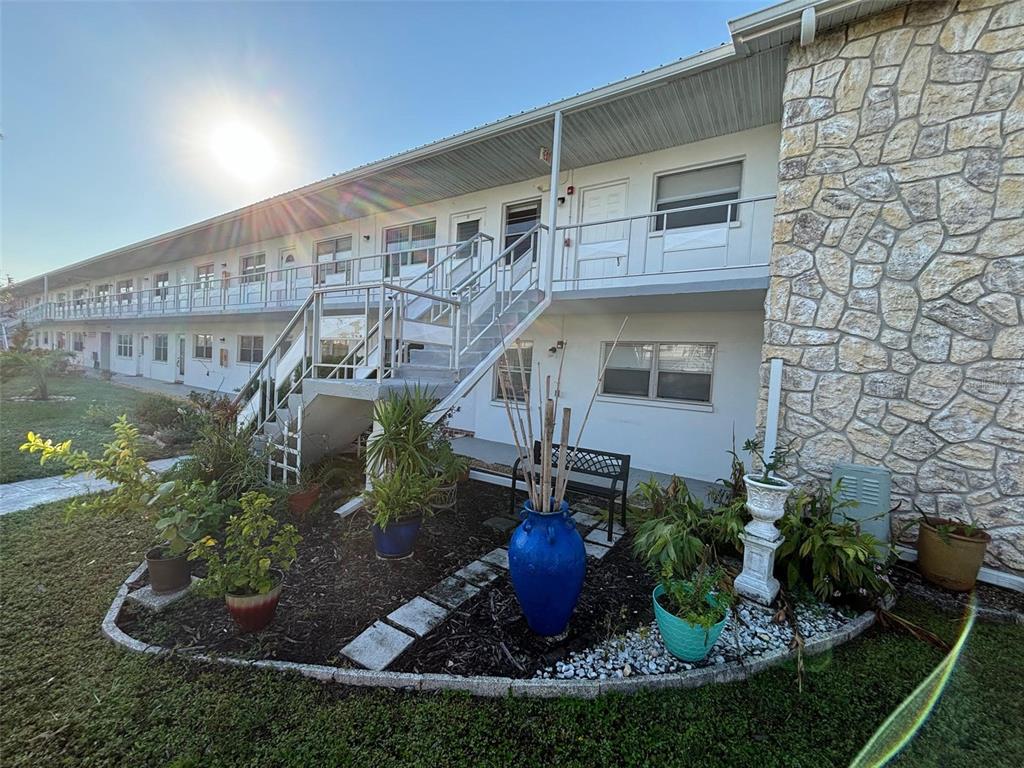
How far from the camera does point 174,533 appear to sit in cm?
318

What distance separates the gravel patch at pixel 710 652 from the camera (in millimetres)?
2615

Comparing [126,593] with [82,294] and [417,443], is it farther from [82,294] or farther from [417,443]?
[82,294]

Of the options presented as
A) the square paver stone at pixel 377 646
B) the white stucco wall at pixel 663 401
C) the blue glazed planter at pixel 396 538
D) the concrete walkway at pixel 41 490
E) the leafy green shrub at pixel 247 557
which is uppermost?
the white stucco wall at pixel 663 401

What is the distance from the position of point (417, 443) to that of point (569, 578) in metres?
2.08

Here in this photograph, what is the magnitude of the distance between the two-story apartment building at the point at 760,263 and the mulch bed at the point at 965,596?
1.33 ft

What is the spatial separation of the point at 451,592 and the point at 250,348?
1437 centimetres

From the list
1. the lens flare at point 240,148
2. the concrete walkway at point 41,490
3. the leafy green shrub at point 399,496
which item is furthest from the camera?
the lens flare at point 240,148

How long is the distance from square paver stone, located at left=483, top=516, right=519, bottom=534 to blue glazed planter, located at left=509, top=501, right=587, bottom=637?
191 centimetres

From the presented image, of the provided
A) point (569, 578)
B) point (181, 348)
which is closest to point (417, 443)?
point (569, 578)

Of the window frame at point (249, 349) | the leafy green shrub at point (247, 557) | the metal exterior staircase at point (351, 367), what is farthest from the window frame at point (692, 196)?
the window frame at point (249, 349)

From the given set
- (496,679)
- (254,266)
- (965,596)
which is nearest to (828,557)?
(965,596)

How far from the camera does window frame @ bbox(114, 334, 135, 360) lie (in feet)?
69.3

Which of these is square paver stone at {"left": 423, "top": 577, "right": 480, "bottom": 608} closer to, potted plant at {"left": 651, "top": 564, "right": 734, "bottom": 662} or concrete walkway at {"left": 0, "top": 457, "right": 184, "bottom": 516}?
potted plant at {"left": 651, "top": 564, "right": 734, "bottom": 662}

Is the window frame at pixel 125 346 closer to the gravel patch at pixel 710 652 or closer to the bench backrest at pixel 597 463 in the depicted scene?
the bench backrest at pixel 597 463
